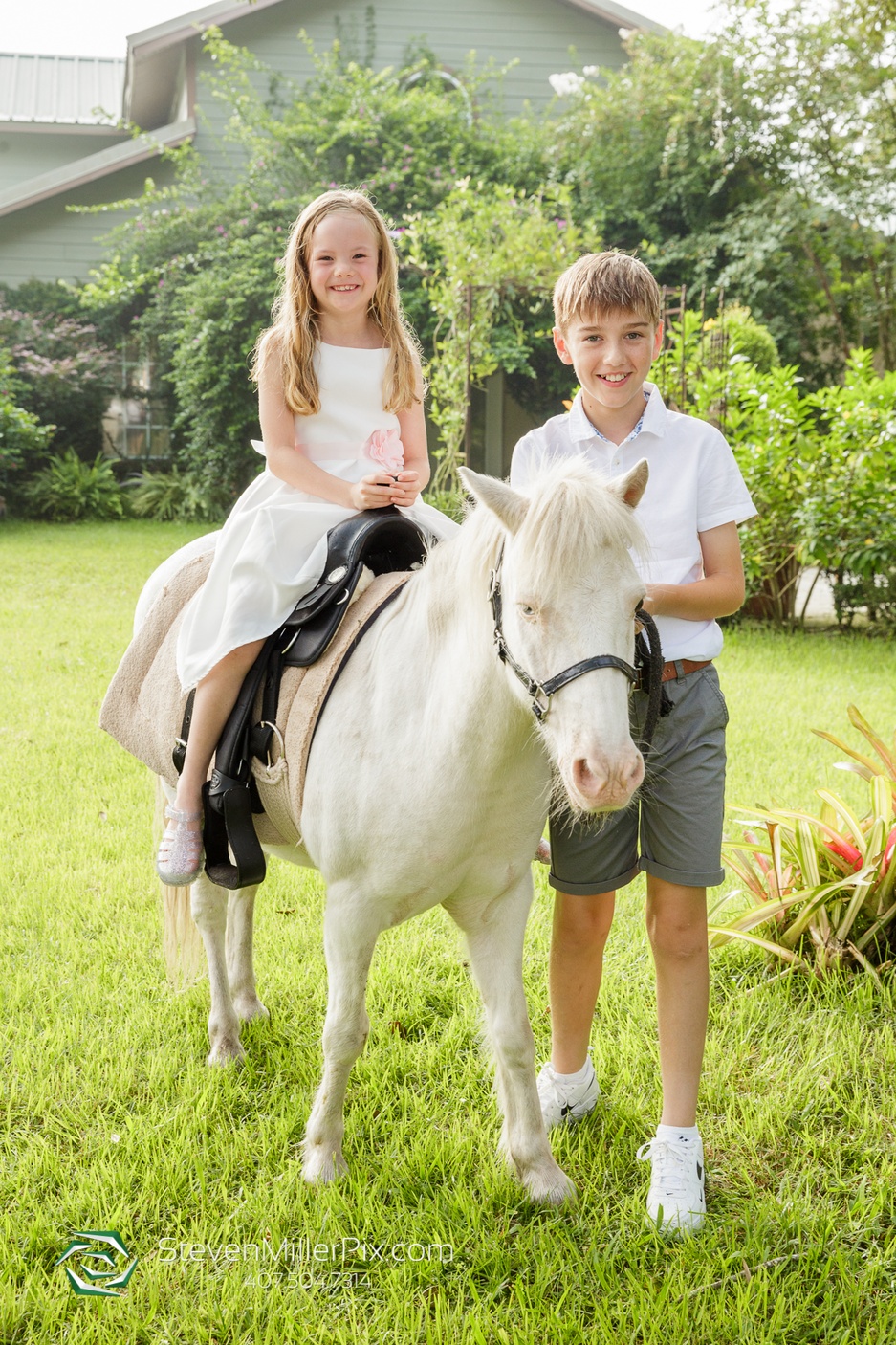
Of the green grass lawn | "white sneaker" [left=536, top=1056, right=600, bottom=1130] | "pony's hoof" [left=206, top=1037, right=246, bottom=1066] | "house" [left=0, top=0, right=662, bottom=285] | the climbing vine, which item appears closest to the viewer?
the green grass lawn

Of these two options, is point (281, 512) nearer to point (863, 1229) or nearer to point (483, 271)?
point (863, 1229)

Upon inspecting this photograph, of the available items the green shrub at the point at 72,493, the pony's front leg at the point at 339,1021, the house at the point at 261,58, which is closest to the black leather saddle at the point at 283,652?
the pony's front leg at the point at 339,1021

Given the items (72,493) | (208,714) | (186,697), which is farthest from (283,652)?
(72,493)

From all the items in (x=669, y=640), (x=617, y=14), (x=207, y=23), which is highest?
(x=617, y=14)

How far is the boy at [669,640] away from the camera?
203 cm

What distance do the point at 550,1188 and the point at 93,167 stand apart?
16.5 meters

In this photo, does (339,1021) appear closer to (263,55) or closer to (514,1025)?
(514,1025)

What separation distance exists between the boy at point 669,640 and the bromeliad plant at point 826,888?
891mm

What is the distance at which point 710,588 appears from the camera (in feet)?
6.51

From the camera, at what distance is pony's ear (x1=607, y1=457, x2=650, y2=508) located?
166cm

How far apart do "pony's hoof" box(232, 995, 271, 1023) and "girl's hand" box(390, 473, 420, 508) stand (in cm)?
155

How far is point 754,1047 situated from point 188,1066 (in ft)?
5.03

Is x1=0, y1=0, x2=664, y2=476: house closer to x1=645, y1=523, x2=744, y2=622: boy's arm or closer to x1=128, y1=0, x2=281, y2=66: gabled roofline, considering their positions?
x1=128, y1=0, x2=281, y2=66: gabled roofline

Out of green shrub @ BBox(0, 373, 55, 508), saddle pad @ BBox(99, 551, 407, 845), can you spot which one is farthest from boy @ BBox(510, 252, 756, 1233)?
green shrub @ BBox(0, 373, 55, 508)
